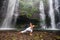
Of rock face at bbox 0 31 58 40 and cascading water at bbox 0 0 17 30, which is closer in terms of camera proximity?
rock face at bbox 0 31 58 40

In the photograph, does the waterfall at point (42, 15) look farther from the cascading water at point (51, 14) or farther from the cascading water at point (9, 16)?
the cascading water at point (9, 16)

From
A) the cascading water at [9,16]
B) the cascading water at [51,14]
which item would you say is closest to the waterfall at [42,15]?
the cascading water at [51,14]

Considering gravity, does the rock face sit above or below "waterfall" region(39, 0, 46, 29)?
below

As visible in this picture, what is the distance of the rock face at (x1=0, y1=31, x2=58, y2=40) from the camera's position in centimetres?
216

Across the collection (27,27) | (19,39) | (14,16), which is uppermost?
(14,16)

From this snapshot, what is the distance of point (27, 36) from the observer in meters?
2.19

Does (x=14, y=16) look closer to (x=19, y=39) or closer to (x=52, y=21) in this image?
(x=19, y=39)

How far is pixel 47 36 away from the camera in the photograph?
2.19m

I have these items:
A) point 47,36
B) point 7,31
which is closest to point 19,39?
point 7,31

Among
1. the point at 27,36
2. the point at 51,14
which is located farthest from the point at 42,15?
the point at 27,36

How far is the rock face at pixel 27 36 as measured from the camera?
2.16 m

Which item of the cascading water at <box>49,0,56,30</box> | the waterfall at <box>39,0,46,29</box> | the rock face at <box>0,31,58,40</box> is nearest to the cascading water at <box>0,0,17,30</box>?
the rock face at <box>0,31,58,40</box>

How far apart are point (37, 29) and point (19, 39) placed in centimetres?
Result: 32

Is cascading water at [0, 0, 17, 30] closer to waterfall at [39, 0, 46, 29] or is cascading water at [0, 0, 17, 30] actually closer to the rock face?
the rock face
